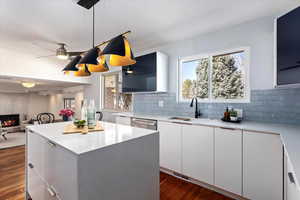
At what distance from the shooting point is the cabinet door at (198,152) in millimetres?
1881

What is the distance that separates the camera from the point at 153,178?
1299mm

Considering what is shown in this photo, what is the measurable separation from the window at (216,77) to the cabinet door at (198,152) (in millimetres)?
753

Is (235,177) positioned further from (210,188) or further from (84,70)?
(84,70)

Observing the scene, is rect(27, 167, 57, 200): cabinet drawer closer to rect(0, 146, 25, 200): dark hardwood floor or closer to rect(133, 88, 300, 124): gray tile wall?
rect(0, 146, 25, 200): dark hardwood floor

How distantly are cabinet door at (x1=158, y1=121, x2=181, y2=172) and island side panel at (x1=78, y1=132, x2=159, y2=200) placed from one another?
932mm

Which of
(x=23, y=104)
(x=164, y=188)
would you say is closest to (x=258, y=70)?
(x=164, y=188)

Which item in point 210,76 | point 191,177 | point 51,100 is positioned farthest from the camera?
point 51,100

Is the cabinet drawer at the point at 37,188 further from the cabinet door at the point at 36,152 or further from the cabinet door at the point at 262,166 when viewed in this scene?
the cabinet door at the point at 262,166

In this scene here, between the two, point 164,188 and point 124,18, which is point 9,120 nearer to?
point 124,18

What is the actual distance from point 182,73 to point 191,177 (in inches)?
73.2

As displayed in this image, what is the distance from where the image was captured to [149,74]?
9.10 feet

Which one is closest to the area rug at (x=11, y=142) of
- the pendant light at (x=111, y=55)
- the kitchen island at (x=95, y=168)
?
the kitchen island at (x=95, y=168)

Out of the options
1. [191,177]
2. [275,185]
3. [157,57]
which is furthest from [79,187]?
[157,57]

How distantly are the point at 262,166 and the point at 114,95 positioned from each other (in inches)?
141
